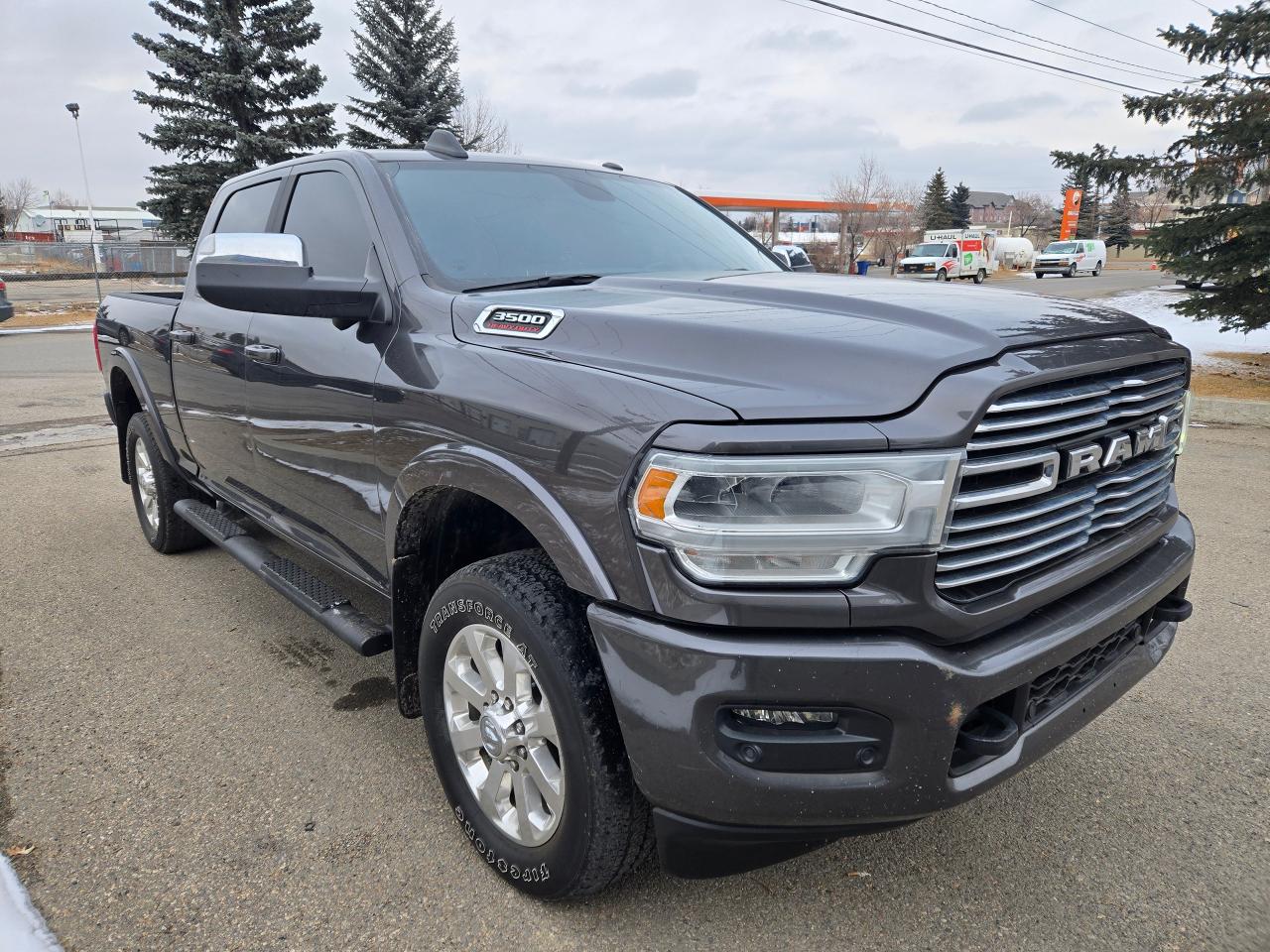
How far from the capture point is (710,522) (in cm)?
163

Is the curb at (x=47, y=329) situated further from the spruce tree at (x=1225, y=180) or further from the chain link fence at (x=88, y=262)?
the spruce tree at (x=1225, y=180)

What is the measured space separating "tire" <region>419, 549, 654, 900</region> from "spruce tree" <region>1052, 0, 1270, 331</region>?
10797mm

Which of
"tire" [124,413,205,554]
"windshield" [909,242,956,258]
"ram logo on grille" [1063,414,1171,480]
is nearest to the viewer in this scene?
"ram logo on grille" [1063,414,1171,480]

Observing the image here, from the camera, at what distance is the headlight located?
161 cm

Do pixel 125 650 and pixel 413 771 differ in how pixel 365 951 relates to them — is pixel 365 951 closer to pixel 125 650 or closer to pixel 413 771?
pixel 413 771

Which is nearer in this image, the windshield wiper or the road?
the road

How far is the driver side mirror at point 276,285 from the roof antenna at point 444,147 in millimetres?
756

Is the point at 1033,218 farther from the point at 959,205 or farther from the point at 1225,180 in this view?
the point at 1225,180

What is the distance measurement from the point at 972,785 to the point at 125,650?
335cm

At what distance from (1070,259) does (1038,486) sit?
47.1 m

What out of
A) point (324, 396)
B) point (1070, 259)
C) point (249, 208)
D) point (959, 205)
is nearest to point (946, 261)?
point (1070, 259)

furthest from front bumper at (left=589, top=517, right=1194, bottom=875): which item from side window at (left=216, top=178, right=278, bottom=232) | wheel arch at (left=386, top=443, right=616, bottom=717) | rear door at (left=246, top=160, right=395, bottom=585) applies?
side window at (left=216, top=178, right=278, bottom=232)

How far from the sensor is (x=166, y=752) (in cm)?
285

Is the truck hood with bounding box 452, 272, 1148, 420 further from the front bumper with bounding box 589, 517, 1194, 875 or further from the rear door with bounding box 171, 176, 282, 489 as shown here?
the rear door with bounding box 171, 176, 282, 489
